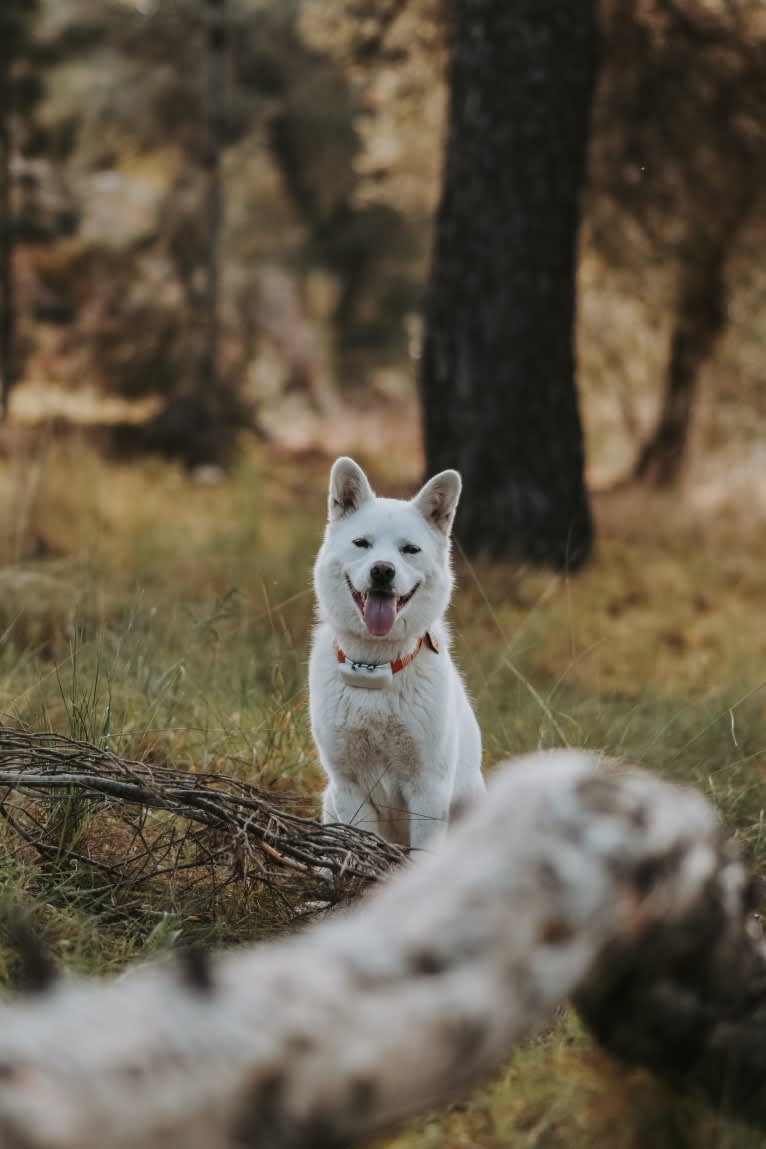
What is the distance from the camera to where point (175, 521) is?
8.19 meters

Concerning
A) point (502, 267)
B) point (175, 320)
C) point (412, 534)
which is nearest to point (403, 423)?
Answer: point (175, 320)

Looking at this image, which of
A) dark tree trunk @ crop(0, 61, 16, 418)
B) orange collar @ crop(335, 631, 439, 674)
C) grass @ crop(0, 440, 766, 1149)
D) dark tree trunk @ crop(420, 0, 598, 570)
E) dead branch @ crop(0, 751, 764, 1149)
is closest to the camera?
dead branch @ crop(0, 751, 764, 1149)

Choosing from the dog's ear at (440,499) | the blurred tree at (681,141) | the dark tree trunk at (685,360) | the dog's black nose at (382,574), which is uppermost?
the blurred tree at (681,141)

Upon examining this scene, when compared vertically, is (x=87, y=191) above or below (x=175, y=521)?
above

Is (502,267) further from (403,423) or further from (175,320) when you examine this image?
(403,423)

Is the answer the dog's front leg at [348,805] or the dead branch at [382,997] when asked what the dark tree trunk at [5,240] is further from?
the dead branch at [382,997]

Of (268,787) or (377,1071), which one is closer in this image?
(377,1071)

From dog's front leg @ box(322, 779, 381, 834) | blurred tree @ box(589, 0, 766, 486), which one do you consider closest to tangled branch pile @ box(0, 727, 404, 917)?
dog's front leg @ box(322, 779, 381, 834)

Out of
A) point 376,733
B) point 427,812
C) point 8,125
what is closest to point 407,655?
point 376,733

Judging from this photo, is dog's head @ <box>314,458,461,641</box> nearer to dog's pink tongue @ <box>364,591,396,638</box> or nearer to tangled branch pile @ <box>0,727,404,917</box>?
dog's pink tongue @ <box>364,591,396,638</box>

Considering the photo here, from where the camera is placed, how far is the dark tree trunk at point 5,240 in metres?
12.3

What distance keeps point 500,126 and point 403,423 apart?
487 inches

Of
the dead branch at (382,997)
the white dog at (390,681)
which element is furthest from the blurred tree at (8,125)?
the dead branch at (382,997)

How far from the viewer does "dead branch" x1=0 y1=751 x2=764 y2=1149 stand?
4.63ft
